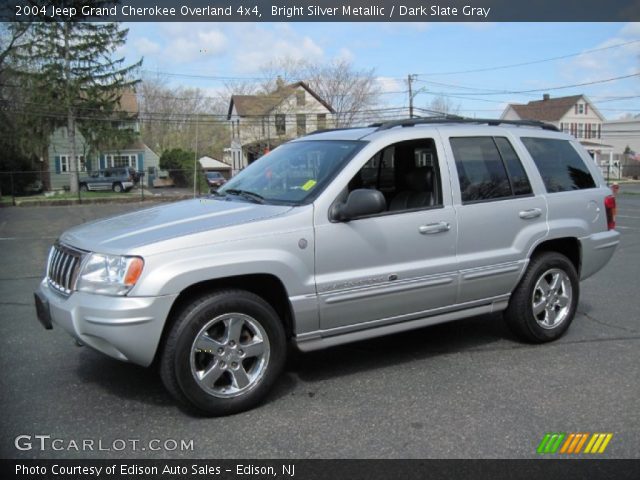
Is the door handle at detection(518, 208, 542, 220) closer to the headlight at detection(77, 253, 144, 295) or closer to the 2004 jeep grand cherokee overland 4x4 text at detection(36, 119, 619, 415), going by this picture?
the 2004 jeep grand cherokee overland 4x4 text at detection(36, 119, 619, 415)

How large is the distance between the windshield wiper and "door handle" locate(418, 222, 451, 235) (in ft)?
4.01

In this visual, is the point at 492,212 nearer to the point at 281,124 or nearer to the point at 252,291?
the point at 252,291

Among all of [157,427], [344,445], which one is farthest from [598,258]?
[157,427]

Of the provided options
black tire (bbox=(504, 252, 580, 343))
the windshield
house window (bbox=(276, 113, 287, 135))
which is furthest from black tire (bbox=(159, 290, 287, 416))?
house window (bbox=(276, 113, 287, 135))

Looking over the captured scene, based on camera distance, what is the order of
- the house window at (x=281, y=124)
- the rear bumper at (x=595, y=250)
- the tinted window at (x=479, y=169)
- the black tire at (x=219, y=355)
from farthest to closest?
the house window at (x=281, y=124) → the rear bumper at (x=595, y=250) → the tinted window at (x=479, y=169) → the black tire at (x=219, y=355)

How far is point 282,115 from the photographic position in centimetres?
4428

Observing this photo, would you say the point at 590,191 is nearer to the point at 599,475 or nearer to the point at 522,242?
the point at 522,242

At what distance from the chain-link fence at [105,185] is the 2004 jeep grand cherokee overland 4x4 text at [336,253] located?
2580 centimetres

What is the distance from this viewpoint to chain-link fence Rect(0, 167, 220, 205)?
31.0 m

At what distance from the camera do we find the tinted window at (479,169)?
4.73 metres

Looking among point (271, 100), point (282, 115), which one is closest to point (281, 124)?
point (282, 115)

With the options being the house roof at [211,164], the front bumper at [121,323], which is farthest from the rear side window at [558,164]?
the house roof at [211,164]

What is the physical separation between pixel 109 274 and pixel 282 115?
138 ft

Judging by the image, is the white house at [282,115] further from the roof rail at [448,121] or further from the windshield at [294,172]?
the windshield at [294,172]
